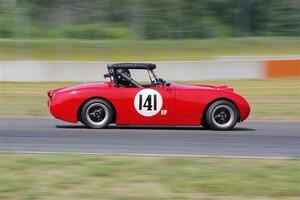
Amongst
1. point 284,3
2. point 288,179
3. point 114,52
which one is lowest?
point 288,179

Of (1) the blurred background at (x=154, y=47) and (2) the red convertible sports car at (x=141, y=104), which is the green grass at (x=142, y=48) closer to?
(1) the blurred background at (x=154, y=47)

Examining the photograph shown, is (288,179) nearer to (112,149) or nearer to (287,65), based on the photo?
(112,149)

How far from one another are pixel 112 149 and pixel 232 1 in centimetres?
1932

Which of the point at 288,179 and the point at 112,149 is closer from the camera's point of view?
the point at 288,179

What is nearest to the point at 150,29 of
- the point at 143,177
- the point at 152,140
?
the point at 152,140

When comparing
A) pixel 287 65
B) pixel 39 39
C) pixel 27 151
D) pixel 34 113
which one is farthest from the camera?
pixel 39 39

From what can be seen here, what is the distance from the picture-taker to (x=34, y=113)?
598 inches

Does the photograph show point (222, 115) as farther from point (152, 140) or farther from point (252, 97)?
point (252, 97)

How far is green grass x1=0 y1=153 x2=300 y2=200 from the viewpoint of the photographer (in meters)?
6.48

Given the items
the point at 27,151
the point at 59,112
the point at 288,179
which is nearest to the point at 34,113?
Result: the point at 59,112

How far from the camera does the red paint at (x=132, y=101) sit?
11.8m

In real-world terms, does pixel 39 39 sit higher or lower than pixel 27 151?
higher

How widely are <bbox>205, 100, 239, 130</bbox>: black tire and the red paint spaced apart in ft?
0.36

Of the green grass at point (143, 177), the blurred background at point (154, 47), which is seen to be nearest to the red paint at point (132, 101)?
the blurred background at point (154, 47)
